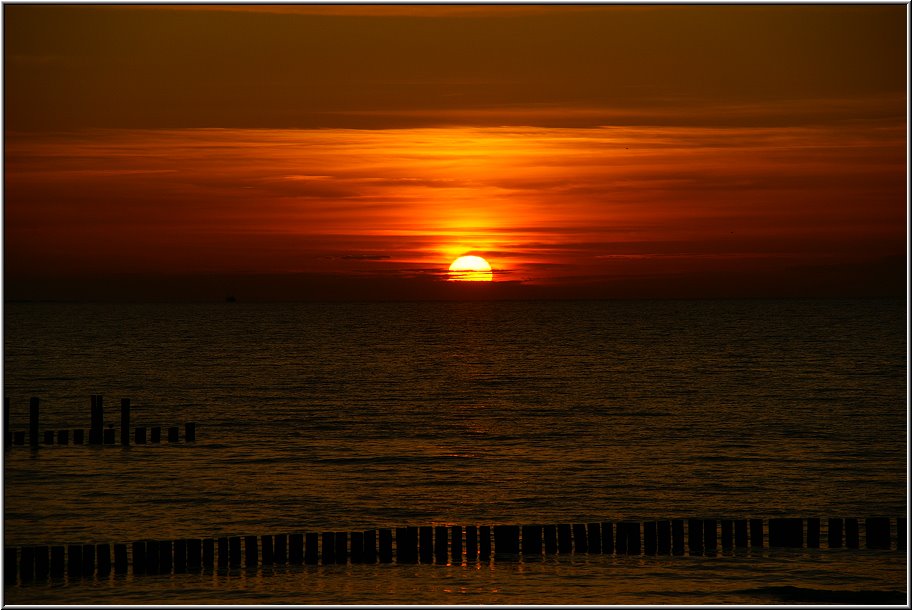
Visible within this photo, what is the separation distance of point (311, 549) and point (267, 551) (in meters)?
0.94

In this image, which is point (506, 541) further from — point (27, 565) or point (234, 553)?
point (27, 565)

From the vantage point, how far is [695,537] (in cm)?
2536

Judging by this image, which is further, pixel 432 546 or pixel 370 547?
pixel 432 546

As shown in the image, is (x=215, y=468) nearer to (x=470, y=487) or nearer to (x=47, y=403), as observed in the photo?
(x=470, y=487)

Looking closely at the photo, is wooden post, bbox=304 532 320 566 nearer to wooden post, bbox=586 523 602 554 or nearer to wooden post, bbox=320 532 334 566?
wooden post, bbox=320 532 334 566

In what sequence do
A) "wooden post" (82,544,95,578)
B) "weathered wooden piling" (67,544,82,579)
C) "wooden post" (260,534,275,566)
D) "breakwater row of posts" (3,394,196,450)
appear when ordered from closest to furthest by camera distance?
"weathered wooden piling" (67,544,82,579) < "wooden post" (82,544,95,578) < "wooden post" (260,534,275,566) < "breakwater row of posts" (3,394,196,450)

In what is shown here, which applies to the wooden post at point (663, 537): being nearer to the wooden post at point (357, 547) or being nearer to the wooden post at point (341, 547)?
the wooden post at point (357, 547)

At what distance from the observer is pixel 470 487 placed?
1352 inches

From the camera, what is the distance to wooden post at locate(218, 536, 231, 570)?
2356 centimetres

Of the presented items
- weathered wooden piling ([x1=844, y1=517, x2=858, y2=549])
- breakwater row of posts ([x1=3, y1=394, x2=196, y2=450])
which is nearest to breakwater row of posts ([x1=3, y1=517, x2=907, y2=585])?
weathered wooden piling ([x1=844, y1=517, x2=858, y2=549])

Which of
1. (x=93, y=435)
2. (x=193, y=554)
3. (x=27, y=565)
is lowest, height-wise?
(x=27, y=565)

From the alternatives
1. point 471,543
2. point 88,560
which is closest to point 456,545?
point 471,543

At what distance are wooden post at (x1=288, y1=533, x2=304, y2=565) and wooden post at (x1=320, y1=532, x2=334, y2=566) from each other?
449mm

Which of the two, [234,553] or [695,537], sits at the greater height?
[695,537]
